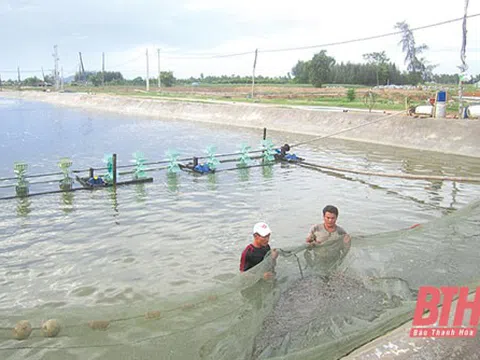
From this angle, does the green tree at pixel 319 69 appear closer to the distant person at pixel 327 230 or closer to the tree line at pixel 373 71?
the tree line at pixel 373 71

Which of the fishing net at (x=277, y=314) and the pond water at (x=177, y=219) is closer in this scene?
the fishing net at (x=277, y=314)

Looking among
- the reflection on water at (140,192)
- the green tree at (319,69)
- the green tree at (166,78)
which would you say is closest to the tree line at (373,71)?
the green tree at (319,69)

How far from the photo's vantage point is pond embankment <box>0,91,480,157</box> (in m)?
21.7

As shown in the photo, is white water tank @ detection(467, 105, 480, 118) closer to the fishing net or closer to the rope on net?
the rope on net

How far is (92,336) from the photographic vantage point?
4.57m

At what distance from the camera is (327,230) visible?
23.0ft

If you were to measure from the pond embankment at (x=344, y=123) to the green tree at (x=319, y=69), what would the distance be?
36.7 m

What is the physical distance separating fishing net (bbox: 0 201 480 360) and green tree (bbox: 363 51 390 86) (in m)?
75.6

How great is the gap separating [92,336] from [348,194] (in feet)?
35.5

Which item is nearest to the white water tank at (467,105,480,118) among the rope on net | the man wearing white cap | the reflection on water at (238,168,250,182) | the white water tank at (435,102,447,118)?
the white water tank at (435,102,447,118)

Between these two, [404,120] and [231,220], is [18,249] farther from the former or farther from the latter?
[404,120]

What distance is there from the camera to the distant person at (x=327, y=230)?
267 inches

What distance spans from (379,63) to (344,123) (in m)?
62.9

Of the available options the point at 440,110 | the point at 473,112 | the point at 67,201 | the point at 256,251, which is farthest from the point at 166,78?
the point at 256,251
